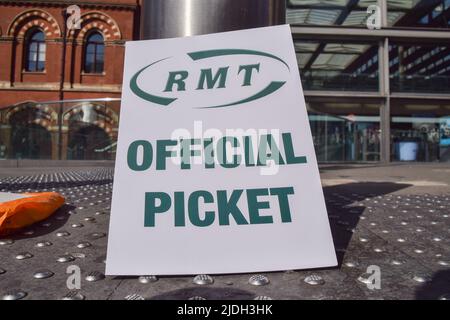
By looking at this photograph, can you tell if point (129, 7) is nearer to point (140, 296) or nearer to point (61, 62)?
point (61, 62)

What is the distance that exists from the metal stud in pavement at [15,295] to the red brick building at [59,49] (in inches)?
593

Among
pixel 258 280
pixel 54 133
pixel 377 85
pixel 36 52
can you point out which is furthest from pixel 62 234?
pixel 36 52

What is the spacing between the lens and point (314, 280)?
4.18ft

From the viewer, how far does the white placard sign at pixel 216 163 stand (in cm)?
137

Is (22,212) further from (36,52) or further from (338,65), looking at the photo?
(338,65)

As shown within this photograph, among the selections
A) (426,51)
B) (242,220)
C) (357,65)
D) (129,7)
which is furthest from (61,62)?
(426,51)

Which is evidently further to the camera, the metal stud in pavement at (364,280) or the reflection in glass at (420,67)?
the reflection in glass at (420,67)

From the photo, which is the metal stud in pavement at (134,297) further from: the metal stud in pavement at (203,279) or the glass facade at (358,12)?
the glass facade at (358,12)

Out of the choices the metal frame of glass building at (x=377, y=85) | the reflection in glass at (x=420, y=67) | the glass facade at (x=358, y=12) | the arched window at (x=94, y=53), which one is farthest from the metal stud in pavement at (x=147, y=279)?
the reflection in glass at (x=420, y=67)

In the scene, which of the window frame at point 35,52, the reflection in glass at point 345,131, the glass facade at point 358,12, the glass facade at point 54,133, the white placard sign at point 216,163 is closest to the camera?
the white placard sign at point 216,163

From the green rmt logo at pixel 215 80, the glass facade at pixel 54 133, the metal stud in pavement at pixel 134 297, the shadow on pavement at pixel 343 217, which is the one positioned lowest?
the metal stud in pavement at pixel 134 297

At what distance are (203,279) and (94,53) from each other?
16.3 metres

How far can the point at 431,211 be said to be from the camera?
9.15ft
